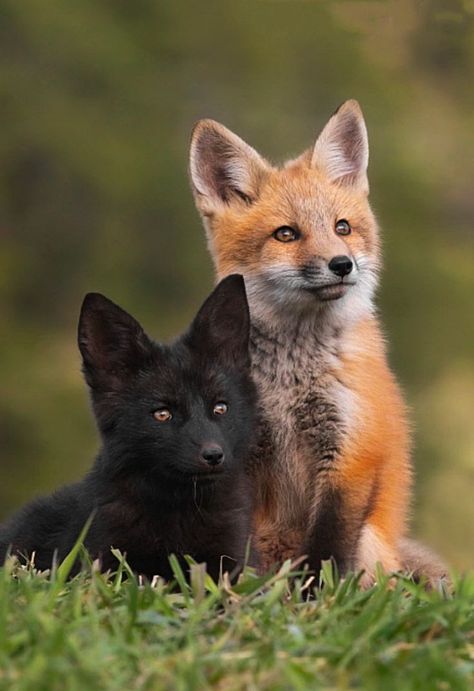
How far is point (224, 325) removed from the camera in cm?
432

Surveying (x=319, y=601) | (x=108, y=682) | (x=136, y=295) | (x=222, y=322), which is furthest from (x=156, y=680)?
(x=136, y=295)

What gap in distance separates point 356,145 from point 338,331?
86 centimetres

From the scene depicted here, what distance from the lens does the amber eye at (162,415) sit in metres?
4.09

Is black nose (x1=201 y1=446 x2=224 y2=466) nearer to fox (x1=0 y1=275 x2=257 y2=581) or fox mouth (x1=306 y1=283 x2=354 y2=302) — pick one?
fox (x1=0 y1=275 x2=257 y2=581)

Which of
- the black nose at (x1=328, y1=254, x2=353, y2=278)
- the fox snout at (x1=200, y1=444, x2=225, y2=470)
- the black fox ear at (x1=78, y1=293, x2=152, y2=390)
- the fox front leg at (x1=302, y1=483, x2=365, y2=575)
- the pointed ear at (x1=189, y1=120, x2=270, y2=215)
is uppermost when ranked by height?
the pointed ear at (x1=189, y1=120, x2=270, y2=215)

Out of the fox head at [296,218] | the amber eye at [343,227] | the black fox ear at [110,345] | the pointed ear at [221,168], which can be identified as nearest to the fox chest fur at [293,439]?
the fox head at [296,218]

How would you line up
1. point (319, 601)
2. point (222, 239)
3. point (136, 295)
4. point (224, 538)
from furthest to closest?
point (136, 295) → point (222, 239) → point (224, 538) → point (319, 601)

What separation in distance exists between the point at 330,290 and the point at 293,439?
1.79ft

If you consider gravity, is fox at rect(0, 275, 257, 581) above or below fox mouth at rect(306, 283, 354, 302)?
below

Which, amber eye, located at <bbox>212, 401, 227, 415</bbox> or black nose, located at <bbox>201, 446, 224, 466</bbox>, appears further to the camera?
amber eye, located at <bbox>212, 401, 227, 415</bbox>

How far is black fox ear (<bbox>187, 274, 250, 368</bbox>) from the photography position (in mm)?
4281

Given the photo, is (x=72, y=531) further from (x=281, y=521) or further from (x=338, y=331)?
(x=338, y=331)

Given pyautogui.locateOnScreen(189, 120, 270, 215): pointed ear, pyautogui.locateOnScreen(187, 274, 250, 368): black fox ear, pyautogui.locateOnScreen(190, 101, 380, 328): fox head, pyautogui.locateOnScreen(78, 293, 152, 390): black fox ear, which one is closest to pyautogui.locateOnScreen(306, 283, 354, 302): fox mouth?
pyautogui.locateOnScreen(190, 101, 380, 328): fox head

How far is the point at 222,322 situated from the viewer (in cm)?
432
